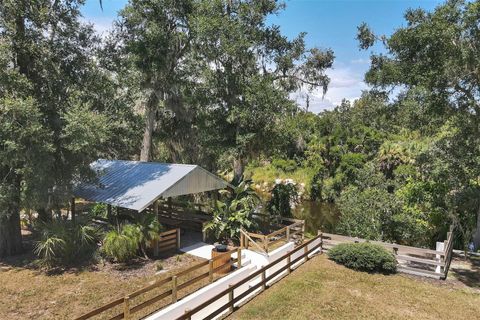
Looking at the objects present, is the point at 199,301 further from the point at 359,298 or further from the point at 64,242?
→ the point at 64,242

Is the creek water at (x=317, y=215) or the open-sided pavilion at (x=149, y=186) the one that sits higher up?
the open-sided pavilion at (x=149, y=186)

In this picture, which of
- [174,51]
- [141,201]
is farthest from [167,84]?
[141,201]

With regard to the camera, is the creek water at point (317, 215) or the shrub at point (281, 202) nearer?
the shrub at point (281, 202)

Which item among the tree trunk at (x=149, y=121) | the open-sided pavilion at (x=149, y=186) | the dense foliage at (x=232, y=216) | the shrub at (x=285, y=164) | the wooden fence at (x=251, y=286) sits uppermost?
the tree trunk at (x=149, y=121)

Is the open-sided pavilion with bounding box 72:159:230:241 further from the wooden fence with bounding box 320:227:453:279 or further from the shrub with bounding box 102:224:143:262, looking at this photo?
the wooden fence with bounding box 320:227:453:279

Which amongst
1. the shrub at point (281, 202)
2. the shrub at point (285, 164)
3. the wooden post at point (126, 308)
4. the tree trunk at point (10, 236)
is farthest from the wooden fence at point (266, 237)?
the shrub at point (285, 164)

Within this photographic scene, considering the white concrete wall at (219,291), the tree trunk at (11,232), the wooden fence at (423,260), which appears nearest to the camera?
the white concrete wall at (219,291)

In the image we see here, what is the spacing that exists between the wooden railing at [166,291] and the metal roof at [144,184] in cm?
326

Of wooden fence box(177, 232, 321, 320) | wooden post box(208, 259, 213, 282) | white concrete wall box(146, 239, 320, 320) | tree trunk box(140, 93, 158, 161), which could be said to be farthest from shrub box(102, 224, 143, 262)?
tree trunk box(140, 93, 158, 161)

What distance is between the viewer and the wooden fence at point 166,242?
13148 millimetres

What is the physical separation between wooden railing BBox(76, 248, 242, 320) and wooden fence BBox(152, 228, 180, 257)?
7.39 ft

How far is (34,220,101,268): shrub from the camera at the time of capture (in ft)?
38.5

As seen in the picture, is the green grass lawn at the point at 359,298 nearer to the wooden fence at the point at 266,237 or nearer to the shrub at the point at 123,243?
the wooden fence at the point at 266,237

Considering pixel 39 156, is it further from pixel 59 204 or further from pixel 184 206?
pixel 184 206
